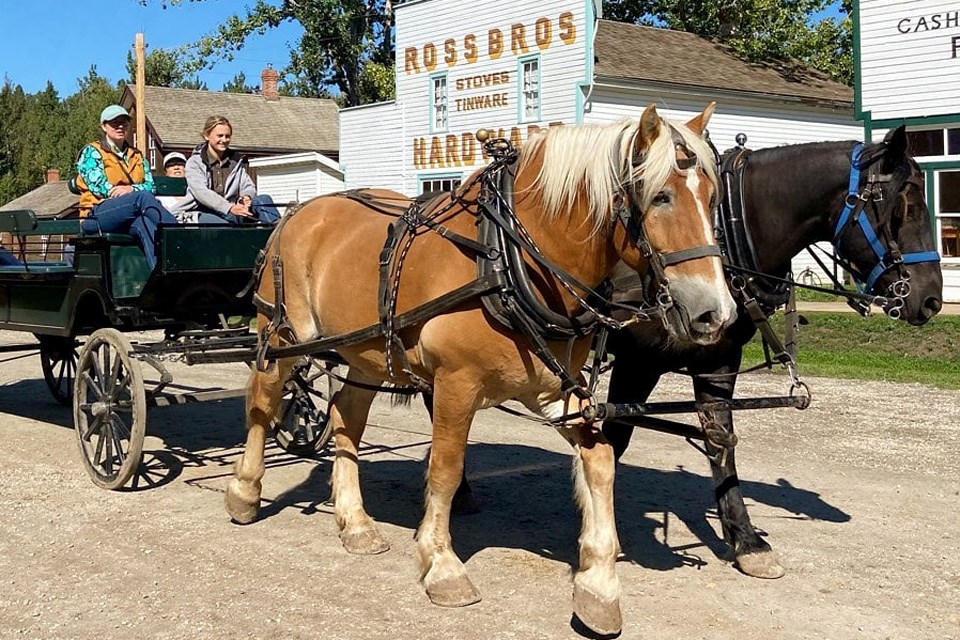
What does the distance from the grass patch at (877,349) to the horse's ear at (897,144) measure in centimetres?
700

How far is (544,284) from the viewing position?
4383 mm

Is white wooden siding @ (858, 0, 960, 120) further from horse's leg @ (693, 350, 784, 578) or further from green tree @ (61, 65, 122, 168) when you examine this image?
green tree @ (61, 65, 122, 168)

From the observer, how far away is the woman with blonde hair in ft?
24.0

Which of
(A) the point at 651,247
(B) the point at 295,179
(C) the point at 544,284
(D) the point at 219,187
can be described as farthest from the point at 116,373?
(B) the point at 295,179

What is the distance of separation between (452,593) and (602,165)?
2.07 metres

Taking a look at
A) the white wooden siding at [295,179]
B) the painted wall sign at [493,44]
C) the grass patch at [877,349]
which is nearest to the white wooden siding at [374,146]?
the white wooden siding at [295,179]

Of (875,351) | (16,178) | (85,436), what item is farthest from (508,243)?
(16,178)

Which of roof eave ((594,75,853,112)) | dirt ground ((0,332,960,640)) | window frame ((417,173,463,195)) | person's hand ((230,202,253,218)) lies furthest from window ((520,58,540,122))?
person's hand ((230,202,253,218))

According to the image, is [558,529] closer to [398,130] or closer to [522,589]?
[522,589]

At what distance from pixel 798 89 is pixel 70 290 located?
2239cm

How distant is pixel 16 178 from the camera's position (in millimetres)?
50219

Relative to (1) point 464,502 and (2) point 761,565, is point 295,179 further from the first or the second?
(2) point 761,565

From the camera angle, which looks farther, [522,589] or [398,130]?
[398,130]

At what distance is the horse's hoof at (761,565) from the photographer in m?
5.00
